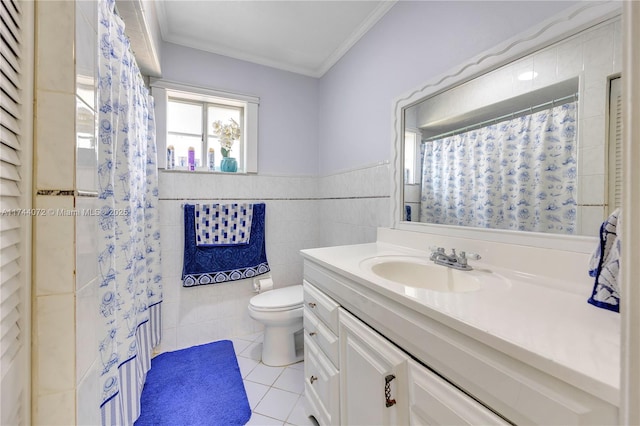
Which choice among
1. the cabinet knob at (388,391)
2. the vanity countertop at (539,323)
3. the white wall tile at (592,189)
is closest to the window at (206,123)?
the vanity countertop at (539,323)

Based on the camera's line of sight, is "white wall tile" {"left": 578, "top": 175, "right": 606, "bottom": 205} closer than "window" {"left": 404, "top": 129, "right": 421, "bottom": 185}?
Yes

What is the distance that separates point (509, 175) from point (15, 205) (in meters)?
1.44

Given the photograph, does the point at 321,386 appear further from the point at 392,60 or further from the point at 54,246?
the point at 392,60

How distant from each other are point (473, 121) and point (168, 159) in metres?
2.00

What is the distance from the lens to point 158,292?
175 centimetres

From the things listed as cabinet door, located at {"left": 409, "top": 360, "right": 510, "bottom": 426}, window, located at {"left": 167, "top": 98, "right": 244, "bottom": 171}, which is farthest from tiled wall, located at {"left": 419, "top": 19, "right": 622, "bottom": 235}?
window, located at {"left": 167, "top": 98, "right": 244, "bottom": 171}

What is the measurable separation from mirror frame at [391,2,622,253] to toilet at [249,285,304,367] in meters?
0.88

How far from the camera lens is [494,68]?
41.7 inches

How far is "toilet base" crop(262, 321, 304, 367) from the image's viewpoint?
178 cm

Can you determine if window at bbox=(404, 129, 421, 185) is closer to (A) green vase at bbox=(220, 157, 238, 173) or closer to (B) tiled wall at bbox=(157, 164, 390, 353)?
(B) tiled wall at bbox=(157, 164, 390, 353)

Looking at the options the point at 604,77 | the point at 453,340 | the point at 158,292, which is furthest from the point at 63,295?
the point at 604,77

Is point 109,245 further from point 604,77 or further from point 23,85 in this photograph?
point 604,77

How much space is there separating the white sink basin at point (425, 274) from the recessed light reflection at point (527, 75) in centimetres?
74

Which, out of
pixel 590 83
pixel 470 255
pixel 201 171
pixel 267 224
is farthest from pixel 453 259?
pixel 201 171
